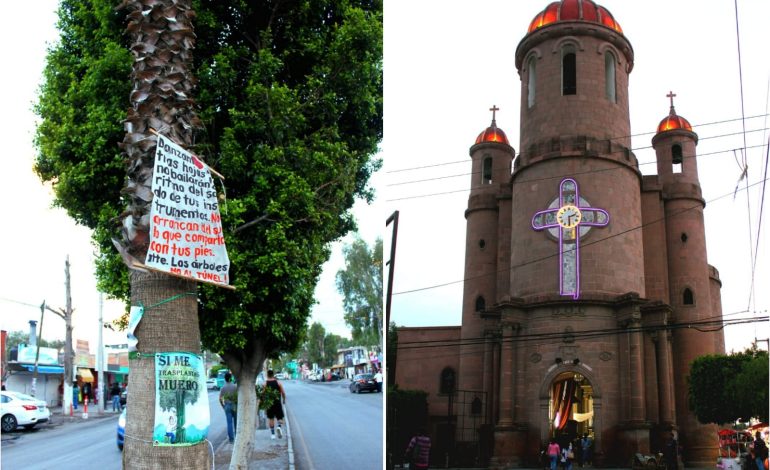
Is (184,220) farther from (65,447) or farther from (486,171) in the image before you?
(486,171)

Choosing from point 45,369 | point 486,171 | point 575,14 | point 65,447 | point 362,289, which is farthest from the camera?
point 486,171

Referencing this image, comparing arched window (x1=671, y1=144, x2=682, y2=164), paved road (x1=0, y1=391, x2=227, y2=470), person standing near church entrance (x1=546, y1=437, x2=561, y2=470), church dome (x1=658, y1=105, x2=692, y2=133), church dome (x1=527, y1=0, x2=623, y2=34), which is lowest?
person standing near church entrance (x1=546, y1=437, x2=561, y2=470)

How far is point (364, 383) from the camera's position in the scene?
1021 inches

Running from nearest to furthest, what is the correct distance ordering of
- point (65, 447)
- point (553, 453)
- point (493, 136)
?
point (65, 447) < point (553, 453) < point (493, 136)

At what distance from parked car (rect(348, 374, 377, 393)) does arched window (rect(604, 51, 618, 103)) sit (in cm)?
1280

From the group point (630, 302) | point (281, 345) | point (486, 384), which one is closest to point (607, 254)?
point (630, 302)

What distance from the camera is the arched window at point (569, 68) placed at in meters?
18.8

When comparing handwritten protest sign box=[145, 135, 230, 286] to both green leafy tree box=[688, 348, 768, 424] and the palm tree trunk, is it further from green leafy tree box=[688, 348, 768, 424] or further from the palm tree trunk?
green leafy tree box=[688, 348, 768, 424]

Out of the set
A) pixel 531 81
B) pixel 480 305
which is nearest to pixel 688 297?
pixel 480 305

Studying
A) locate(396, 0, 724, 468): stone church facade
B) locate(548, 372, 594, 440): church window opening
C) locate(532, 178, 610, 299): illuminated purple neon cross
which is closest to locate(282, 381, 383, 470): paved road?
locate(396, 0, 724, 468): stone church facade

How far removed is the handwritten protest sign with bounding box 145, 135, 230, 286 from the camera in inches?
181

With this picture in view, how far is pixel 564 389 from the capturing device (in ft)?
54.9

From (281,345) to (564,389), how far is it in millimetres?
9561

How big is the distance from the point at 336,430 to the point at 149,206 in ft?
38.1
